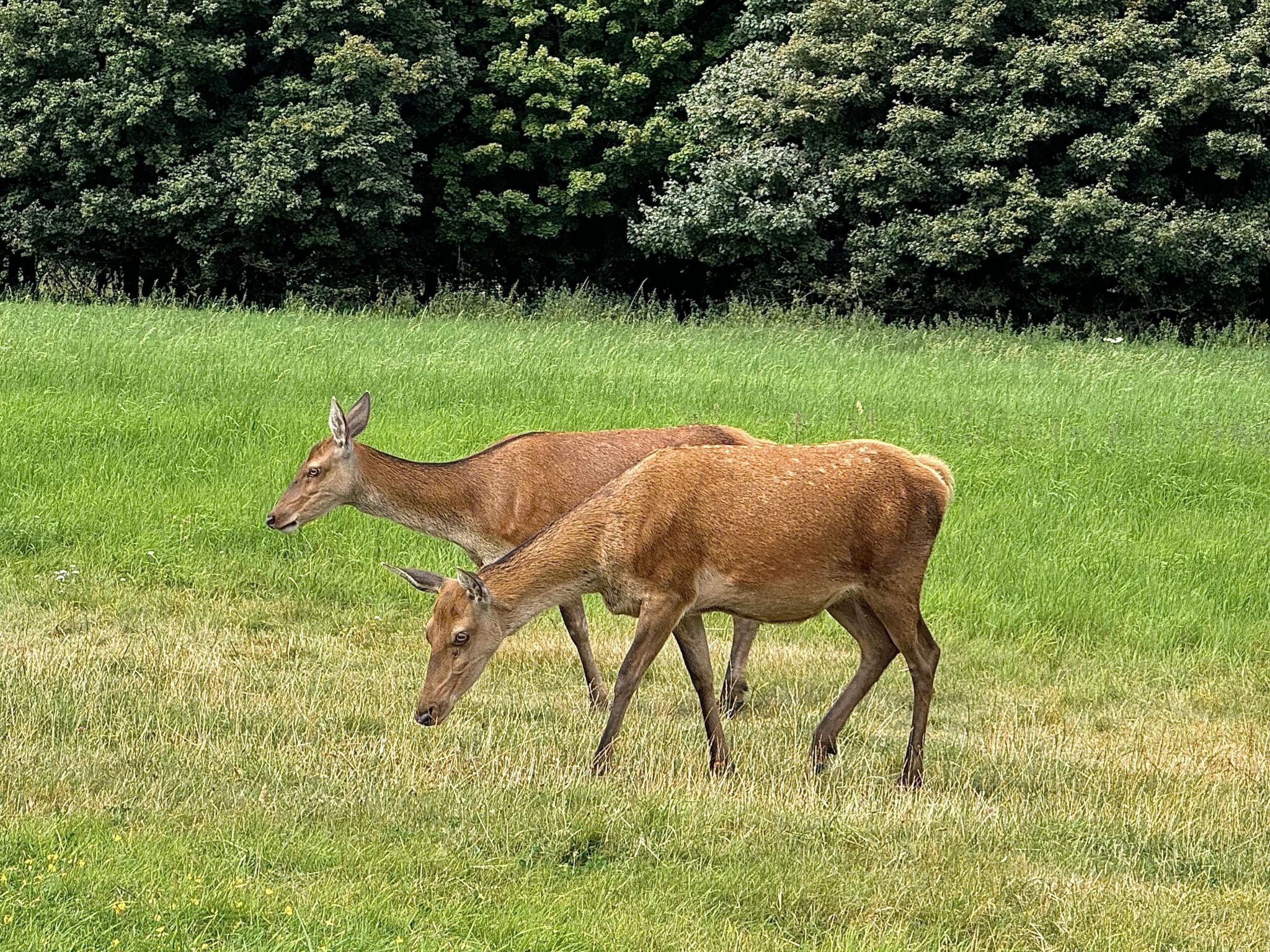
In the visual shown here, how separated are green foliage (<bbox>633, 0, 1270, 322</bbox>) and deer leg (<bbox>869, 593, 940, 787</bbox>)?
911 inches

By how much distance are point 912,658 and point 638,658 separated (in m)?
1.41

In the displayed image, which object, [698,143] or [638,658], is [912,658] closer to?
[638,658]

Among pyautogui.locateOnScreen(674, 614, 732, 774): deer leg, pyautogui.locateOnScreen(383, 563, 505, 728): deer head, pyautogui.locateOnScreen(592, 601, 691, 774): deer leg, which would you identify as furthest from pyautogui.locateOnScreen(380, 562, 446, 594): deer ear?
pyautogui.locateOnScreen(674, 614, 732, 774): deer leg

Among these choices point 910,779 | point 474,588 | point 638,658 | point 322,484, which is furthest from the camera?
point 322,484

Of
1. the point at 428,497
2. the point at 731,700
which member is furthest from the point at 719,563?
the point at 428,497

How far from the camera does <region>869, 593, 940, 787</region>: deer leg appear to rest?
7.82 metres

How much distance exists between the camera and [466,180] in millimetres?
37344

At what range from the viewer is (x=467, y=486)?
9.52 metres

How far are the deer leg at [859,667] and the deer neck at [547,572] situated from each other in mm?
1363

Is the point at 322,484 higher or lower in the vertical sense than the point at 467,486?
lower

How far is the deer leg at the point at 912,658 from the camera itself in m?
7.82

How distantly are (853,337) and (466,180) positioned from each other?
16350 mm

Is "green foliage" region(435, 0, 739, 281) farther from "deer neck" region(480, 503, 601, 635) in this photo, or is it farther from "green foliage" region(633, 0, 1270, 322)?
"deer neck" region(480, 503, 601, 635)

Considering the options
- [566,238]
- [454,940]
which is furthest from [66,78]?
[454,940]
